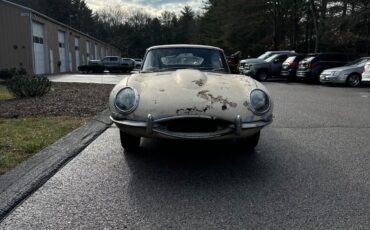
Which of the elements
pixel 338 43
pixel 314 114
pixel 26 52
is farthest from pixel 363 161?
pixel 26 52

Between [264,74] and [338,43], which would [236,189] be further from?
[338,43]

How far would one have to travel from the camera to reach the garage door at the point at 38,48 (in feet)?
111

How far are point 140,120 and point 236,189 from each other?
A: 4.33 ft

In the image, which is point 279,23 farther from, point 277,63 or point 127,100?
point 127,100

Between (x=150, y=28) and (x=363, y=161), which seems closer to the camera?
(x=363, y=161)

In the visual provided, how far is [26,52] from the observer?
3250 cm

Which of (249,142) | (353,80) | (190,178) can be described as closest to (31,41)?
(353,80)

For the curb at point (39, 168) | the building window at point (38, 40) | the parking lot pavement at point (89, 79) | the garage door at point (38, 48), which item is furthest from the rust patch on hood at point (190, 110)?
the building window at point (38, 40)

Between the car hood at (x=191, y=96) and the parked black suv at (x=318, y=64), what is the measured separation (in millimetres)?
17827

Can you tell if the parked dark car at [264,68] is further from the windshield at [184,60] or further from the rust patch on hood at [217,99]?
the rust patch on hood at [217,99]

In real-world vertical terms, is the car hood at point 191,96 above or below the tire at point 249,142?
above

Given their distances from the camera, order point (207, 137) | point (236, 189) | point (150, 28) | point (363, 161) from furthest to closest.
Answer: point (150, 28), point (363, 161), point (207, 137), point (236, 189)

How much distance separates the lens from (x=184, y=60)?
6.45 meters

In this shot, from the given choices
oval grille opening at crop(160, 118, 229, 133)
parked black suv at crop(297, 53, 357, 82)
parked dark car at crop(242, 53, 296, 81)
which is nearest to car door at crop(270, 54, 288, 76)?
parked dark car at crop(242, 53, 296, 81)
